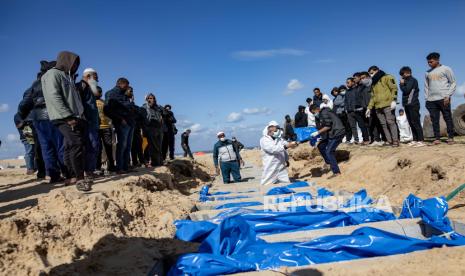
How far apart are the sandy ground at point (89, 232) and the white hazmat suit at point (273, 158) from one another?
2368mm

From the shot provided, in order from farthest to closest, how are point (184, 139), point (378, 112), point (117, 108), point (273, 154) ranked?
point (184, 139)
point (378, 112)
point (273, 154)
point (117, 108)

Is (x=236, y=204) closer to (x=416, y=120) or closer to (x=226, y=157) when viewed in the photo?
(x=226, y=157)

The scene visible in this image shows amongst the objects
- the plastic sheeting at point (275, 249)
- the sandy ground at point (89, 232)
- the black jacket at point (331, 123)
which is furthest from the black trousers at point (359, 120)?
the plastic sheeting at point (275, 249)

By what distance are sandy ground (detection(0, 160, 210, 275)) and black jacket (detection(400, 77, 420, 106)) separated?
477 cm

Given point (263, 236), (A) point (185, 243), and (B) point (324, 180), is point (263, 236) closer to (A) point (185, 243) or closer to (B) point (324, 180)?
(A) point (185, 243)

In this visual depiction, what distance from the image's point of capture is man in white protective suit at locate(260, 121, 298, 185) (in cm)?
655

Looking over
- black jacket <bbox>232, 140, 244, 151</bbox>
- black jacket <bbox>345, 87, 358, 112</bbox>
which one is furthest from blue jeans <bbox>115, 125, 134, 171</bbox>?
black jacket <bbox>345, 87, 358, 112</bbox>

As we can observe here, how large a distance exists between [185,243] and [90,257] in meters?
0.88

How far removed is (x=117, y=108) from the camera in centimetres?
600

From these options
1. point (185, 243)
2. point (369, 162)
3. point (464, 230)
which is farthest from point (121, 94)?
point (464, 230)

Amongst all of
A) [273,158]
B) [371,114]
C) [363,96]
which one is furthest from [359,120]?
[273,158]

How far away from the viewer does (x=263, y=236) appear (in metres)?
3.16

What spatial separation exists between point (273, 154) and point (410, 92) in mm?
2947

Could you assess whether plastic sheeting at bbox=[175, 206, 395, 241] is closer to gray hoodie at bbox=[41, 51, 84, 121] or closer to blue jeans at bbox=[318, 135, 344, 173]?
gray hoodie at bbox=[41, 51, 84, 121]
